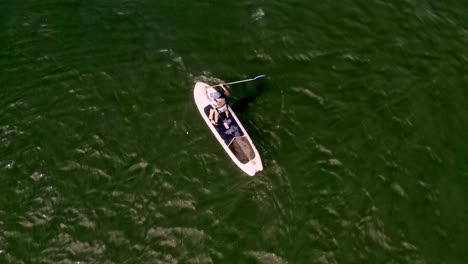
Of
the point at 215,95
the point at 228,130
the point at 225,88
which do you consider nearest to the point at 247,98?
the point at 225,88

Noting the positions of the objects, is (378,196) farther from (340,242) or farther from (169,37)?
(169,37)

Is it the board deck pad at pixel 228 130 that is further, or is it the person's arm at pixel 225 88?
the person's arm at pixel 225 88

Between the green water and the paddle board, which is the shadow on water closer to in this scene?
the green water

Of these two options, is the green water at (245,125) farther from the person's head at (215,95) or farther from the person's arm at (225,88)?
the person's head at (215,95)

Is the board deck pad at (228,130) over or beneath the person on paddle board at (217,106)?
beneath

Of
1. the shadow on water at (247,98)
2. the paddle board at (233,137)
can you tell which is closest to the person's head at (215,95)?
the paddle board at (233,137)

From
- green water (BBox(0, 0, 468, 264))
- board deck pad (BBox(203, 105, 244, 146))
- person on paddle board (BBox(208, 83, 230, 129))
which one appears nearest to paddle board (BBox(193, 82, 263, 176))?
board deck pad (BBox(203, 105, 244, 146))

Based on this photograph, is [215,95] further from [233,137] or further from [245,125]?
[233,137]
